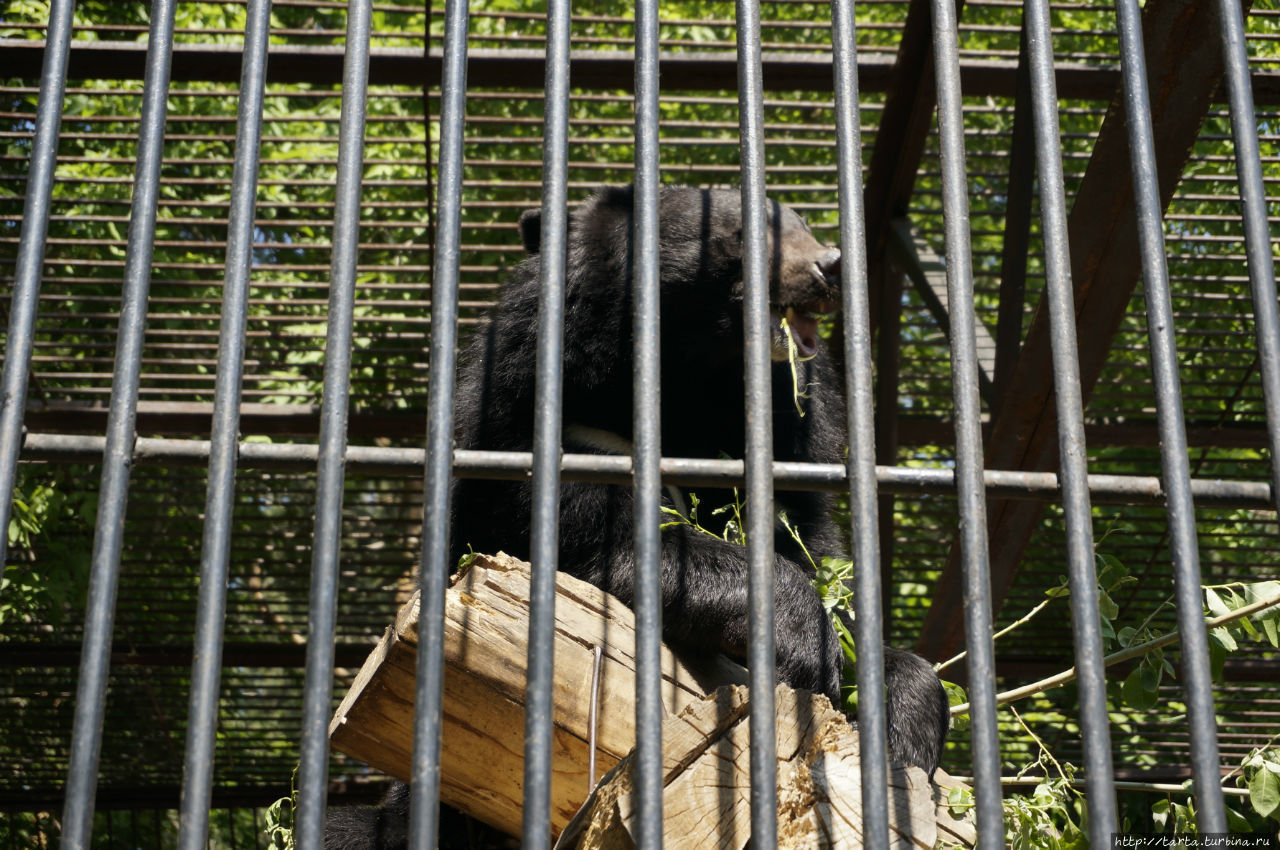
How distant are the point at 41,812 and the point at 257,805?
63.6 inches

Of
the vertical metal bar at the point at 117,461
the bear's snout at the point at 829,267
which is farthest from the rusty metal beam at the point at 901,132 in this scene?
the vertical metal bar at the point at 117,461

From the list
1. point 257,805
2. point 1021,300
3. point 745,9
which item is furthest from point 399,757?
point 257,805

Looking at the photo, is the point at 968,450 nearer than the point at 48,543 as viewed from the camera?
Yes

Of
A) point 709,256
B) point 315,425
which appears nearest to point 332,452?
point 709,256

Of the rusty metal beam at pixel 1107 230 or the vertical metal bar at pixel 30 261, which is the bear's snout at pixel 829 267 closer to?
the rusty metal beam at pixel 1107 230

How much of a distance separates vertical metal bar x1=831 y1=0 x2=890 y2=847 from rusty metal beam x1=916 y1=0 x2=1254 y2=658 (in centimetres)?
186

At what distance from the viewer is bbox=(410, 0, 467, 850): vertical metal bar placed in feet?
6.05

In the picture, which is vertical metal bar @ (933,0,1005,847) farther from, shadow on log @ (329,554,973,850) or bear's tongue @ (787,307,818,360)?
bear's tongue @ (787,307,818,360)

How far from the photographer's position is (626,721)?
108 inches

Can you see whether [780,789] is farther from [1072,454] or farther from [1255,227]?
[1255,227]

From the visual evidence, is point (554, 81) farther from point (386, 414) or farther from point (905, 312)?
point (905, 312)

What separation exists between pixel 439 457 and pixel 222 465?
1.17ft

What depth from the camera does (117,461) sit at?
1974 millimetres

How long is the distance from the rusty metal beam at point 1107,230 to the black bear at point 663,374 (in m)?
0.69
